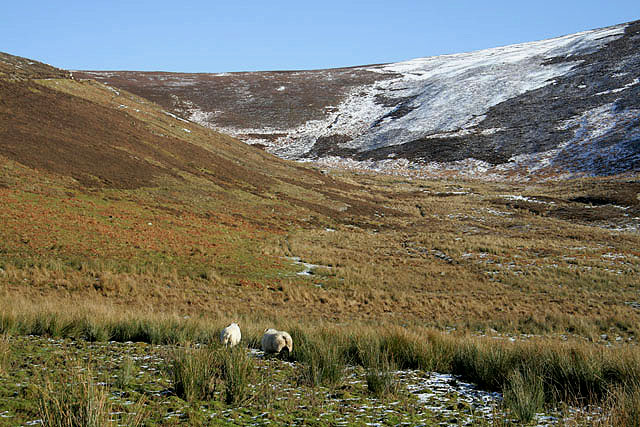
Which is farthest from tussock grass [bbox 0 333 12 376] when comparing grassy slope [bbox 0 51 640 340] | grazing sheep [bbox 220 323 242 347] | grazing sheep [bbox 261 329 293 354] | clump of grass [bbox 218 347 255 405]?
grassy slope [bbox 0 51 640 340]

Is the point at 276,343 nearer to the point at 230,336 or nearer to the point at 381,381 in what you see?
the point at 230,336

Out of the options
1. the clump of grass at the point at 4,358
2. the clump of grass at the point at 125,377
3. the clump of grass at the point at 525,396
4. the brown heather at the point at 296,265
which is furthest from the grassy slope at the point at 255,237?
the clump of grass at the point at 525,396

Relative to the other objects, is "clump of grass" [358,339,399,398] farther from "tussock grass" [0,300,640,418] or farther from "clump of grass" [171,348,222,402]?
"clump of grass" [171,348,222,402]

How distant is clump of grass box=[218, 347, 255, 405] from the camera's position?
5.75 m

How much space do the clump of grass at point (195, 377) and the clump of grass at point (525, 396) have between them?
396 centimetres

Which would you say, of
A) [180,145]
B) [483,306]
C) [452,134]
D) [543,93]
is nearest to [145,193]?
[180,145]

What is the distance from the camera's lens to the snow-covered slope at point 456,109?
75.4 m

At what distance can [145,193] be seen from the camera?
102 feet

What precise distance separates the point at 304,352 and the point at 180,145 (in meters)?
42.1

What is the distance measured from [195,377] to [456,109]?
101 metres

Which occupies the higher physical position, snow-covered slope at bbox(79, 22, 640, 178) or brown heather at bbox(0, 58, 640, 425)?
snow-covered slope at bbox(79, 22, 640, 178)

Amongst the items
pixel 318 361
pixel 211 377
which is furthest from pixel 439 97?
pixel 211 377

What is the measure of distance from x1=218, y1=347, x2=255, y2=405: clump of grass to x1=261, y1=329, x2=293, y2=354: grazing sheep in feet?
5.44

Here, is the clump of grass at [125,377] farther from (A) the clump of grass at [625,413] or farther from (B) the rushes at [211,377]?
(A) the clump of grass at [625,413]
